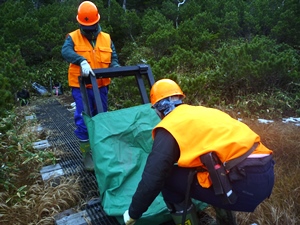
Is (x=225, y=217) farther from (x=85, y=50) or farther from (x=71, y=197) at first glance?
(x=85, y=50)

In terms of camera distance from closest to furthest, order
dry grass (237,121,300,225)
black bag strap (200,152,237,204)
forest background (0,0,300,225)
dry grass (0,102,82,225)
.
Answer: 1. black bag strap (200,152,237,204)
2. dry grass (237,121,300,225)
3. dry grass (0,102,82,225)
4. forest background (0,0,300,225)

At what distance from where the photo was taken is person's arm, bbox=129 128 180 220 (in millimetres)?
1731

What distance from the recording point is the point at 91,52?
10.6 ft

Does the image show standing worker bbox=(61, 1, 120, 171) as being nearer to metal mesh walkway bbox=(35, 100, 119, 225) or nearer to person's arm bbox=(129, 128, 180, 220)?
metal mesh walkway bbox=(35, 100, 119, 225)

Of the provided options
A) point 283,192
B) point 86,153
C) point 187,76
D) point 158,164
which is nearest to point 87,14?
point 86,153

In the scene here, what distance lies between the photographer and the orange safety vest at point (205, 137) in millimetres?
1660

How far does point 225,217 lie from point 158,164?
30.1 inches

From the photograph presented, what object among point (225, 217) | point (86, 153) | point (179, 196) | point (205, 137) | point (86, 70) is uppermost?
point (86, 70)

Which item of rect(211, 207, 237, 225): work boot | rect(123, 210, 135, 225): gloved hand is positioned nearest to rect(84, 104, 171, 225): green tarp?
rect(123, 210, 135, 225): gloved hand

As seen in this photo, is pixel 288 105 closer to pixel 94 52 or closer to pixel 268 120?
pixel 268 120

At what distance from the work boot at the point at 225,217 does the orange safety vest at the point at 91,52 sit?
1.90m

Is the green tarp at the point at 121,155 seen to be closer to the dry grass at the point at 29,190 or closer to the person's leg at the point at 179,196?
the person's leg at the point at 179,196

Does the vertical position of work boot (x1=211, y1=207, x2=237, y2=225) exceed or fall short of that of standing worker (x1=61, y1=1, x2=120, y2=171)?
it falls short

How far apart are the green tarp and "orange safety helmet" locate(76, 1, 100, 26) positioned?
1047mm
